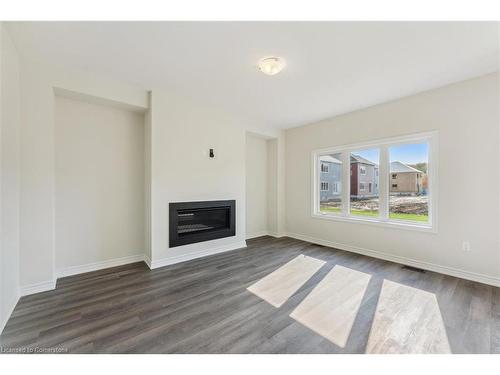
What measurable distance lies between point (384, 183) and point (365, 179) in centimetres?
A: 37

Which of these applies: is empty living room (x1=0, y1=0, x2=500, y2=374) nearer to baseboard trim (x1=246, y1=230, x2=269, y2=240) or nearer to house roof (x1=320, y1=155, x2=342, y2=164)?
house roof (x1=320, y1=155, x2=342, y2=164)

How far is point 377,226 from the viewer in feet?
12.2

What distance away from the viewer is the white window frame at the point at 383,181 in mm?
3129

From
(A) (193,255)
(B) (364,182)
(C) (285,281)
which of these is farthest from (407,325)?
(A) (193,255)

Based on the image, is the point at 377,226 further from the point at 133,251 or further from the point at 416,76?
the point at 133,251

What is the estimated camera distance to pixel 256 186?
206 inches

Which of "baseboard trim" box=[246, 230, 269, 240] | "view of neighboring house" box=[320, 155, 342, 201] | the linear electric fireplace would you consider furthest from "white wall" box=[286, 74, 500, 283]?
the linear electric fireplace

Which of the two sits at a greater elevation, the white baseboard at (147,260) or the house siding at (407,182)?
the house siding at (407,182)

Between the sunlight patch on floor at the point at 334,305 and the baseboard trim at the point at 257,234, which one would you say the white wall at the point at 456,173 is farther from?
the baseboard trim at the point at 257,234

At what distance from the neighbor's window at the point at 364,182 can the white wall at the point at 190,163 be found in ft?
7.22

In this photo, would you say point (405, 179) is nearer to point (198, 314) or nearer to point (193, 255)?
point (198, 314)

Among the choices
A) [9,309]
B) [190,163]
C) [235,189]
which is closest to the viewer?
[9,309]

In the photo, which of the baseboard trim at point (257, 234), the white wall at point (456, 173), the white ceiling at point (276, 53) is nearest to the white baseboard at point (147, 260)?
the baseboard trim at point (257, 234)
